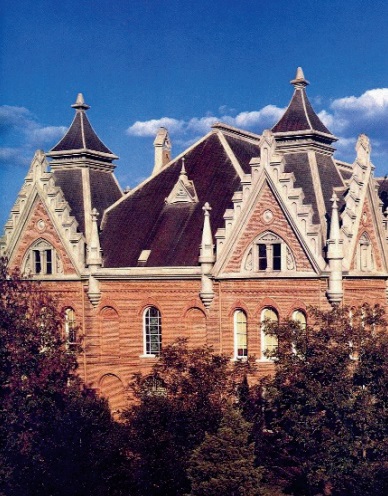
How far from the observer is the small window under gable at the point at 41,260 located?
5141 cm

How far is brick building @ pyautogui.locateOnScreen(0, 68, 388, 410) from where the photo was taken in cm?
4428

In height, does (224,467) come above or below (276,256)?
below

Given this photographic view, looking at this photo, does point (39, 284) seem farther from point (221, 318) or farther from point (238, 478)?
point (238, 478)

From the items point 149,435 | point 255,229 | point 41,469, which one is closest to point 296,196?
point 255,229

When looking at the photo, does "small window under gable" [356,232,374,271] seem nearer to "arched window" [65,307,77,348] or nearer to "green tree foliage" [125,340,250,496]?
"green tree foliage" [125,340,250,496]

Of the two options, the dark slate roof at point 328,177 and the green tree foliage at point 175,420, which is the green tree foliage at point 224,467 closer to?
the green tree foliage at point 175,420

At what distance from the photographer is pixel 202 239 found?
46.3 m

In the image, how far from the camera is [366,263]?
1832 inches

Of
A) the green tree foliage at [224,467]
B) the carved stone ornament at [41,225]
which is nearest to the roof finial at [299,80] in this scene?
the carved stone ornament at [41,225]

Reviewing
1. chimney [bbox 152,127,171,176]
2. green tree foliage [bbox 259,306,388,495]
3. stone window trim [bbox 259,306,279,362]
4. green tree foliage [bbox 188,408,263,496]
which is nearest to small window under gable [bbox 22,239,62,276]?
chimney [bbox 152,127,171,176]

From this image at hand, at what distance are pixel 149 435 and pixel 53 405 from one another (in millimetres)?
5988

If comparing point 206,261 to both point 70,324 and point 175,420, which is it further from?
point 175,420

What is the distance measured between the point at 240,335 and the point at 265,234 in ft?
18.0

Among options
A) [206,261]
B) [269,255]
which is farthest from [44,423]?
[269,255]
